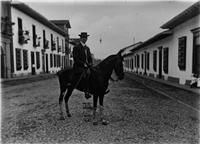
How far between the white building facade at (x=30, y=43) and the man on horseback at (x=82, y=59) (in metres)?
13.5

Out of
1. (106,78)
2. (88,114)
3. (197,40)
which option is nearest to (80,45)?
(106,78)

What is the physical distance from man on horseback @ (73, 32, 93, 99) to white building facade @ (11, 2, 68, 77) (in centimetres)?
1348

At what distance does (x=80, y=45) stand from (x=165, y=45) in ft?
39.8

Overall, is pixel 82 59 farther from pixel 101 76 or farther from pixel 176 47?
pixel 176 47

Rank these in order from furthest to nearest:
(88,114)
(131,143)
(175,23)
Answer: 1. (175,23)
2. (88,114)
3. (131,143)

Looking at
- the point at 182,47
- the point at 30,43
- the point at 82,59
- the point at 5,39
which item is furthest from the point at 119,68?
the point at 30,43

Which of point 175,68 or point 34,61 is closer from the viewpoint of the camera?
point 175,68

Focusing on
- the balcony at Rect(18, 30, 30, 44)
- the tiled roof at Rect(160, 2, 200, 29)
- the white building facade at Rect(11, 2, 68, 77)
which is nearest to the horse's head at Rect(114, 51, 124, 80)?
the tiled roof at Rect(160, 2, 200, 29)

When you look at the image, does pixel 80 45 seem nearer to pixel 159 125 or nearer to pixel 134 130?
pixel 134 130

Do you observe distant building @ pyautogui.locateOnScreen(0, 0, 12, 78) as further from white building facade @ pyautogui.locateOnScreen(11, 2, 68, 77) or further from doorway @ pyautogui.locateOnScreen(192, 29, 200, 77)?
doorway @ pyautogui.locateOnScreen(192, 29, 200, 77)

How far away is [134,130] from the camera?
138 inches

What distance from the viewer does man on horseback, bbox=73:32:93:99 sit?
4070 mm

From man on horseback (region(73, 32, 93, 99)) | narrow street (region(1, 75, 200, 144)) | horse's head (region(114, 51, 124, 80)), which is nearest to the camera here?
narrow street (region(1, 75, 200, 144))

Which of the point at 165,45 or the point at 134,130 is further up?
the point at 165,45
